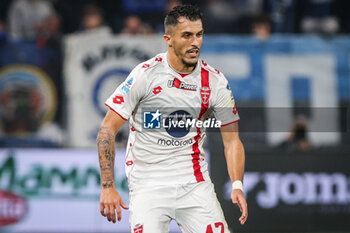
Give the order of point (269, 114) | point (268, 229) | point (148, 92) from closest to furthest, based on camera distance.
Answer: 1. point (148, 92)
2. point (268, 229)
3. point (269, 114)

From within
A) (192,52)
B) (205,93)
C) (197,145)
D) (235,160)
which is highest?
(192,52)

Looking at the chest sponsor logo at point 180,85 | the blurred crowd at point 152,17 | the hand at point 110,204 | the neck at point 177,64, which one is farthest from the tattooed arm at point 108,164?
the blurred crowd at point 152,17

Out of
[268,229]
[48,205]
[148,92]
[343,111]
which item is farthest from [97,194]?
[148,92]

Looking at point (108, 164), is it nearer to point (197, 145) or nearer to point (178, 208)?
point (178, 208)

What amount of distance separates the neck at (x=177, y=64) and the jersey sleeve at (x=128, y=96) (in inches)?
11.3

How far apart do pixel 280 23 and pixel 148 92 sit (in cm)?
639

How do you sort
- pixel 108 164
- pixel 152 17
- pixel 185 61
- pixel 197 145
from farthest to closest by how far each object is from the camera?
pixel 152 17, pixel 197 145, pixel 185 61, pixel 108 164

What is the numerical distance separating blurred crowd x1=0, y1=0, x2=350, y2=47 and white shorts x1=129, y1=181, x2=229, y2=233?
602cm

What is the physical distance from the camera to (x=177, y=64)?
4754 mm

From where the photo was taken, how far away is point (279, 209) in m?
9.26

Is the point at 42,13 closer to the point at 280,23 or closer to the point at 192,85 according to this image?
the point at 280,23

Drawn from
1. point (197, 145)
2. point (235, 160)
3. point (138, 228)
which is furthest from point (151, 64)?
point (138, 228)

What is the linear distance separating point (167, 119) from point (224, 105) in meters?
0.48

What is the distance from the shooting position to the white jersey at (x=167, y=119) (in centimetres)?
470
